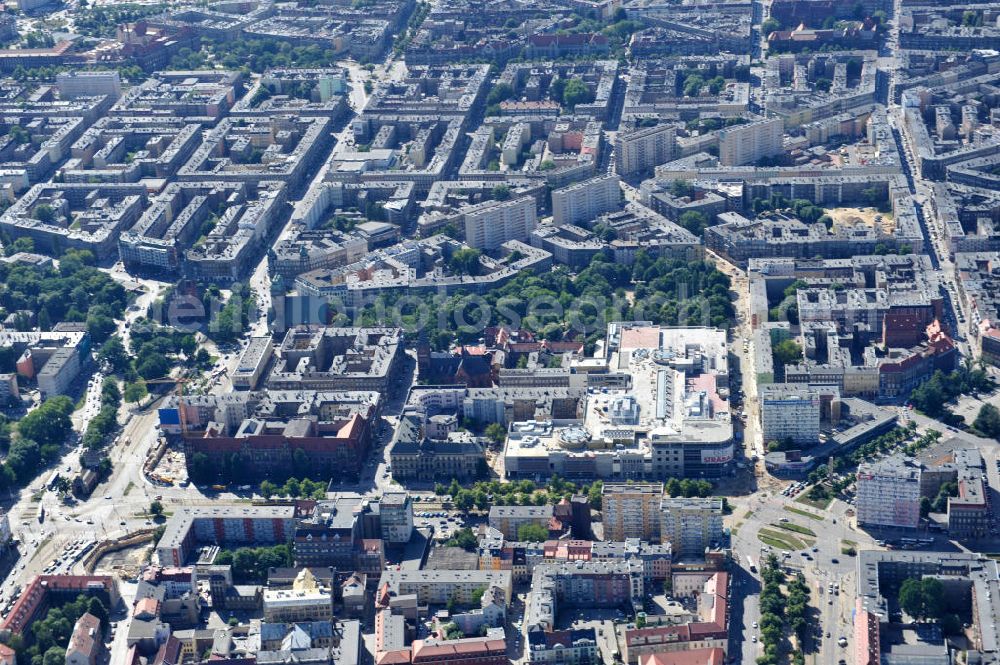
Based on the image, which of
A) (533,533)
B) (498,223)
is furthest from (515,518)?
(498,223)

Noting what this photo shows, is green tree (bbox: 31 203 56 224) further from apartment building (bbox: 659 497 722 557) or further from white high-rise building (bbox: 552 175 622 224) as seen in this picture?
apartment building (bbox: 659 497 722 557)

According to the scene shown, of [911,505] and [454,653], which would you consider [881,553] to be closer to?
[911,505]

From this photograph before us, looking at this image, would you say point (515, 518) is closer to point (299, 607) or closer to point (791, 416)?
point (299, 607)

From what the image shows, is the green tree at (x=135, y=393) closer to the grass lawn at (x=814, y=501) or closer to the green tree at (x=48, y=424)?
the green tree at (x=48, y=424)

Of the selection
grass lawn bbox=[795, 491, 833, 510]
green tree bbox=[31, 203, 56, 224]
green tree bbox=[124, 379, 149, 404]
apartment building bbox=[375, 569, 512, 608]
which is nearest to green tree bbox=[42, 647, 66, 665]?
apartment building bbox=[375, 569, 512, 608]

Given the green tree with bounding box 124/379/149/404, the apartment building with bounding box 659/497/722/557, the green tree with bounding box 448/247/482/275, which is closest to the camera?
the apartment building with bounding box 659/497/722/557

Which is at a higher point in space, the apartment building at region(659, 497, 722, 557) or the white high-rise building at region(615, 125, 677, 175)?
the white high-rise building at region(615, 125, 677, 175)
